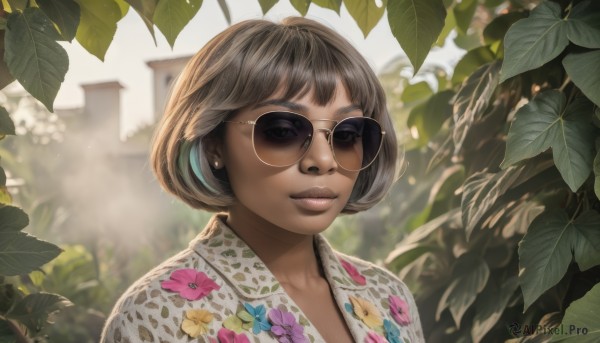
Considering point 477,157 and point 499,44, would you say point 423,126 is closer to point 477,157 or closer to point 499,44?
point 477,157

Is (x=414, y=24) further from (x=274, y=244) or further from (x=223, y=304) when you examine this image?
(x=223, y=304)

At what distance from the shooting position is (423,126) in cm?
201

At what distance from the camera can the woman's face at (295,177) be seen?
48.1 inches

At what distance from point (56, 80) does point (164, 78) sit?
5817 millimetres

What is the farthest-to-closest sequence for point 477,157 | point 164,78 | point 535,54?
point 164,78, point 477,157, point 535,54

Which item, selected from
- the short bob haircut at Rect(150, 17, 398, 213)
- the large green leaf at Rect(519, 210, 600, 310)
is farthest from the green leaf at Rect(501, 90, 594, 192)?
the short bob haircut at Rect(150, 17, 398, 213)

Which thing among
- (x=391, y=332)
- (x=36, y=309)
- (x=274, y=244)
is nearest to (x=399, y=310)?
(x=391, y=332)

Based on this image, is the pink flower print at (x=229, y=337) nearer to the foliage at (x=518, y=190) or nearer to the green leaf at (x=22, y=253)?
the green leaf at (x=22, y=253)

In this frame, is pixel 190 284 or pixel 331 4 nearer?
pixel 190 284

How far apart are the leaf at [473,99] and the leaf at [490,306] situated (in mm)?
310

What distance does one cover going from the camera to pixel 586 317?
4.05 feet

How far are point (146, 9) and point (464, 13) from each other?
2.63ft

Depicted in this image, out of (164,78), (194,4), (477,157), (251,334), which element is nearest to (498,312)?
(477,157)

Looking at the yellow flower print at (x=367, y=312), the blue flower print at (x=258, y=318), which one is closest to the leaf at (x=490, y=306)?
the yellow flower print at (x=367, y=312)
